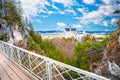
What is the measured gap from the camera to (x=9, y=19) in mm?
29516

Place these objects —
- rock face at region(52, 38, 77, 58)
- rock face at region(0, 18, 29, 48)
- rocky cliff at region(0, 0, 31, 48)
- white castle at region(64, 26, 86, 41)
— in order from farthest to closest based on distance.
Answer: white castle at region(64, 26, 86, 41)
rock face at region(52, 38, 77, 58)
rocky cliff at region(0, 0, 31, 48)
rock face at region(0, 18, 29, 48)

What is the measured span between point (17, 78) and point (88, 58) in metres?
38.0

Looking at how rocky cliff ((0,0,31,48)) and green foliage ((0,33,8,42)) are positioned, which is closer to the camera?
green foliage ((0,33,8,42))

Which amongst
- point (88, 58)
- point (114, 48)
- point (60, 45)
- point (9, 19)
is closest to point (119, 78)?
point (114, 48)

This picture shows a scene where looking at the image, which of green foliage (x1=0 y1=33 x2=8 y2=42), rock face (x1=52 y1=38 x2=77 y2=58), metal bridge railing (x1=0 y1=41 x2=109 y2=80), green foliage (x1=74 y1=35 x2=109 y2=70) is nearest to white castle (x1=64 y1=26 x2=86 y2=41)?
rock face (x1=52 y1=38 x2=77 y2=58)

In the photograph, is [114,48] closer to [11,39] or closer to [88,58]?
[11,39]

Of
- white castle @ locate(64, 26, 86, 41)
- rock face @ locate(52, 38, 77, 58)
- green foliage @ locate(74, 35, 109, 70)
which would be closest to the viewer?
green foliage @ locate(74, 35, 109, 70)

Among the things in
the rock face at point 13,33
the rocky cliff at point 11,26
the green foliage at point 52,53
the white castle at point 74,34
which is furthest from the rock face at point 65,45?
the rocky cliff at point 11,26

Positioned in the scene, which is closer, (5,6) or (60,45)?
(5,6)

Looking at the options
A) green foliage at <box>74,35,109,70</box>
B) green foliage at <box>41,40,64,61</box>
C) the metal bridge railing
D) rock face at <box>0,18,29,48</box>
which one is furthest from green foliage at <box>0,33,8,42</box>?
green foliage at <box>41,40,64,61</box>

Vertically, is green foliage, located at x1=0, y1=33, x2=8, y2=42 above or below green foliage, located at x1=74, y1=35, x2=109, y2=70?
above

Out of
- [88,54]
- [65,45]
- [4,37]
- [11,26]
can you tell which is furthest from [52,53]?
[4,37]

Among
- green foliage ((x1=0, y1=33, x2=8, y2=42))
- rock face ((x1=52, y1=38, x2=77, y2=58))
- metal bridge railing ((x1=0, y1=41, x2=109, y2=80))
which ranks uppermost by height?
metal bridge railing ((x1=0, y1=41, x2=109, y2=80))

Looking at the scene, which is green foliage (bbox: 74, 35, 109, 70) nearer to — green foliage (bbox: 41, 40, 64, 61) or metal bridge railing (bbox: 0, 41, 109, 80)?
green foliage (bbox: 41, 40, 64, 61)
